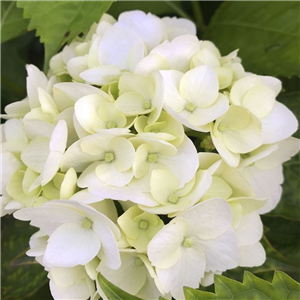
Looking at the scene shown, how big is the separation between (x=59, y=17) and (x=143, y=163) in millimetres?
274

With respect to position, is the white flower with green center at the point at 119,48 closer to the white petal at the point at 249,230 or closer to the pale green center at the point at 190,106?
the pale green center at the point at 190,106

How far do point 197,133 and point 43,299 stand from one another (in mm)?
398

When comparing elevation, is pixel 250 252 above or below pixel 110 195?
below

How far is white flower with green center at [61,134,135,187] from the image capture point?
16.3 inches

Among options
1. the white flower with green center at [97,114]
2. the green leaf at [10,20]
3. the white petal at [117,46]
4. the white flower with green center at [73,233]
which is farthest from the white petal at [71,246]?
the green leaf at [10,20]

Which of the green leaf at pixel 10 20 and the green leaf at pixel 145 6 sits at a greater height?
the green leaf at pixel 10 20

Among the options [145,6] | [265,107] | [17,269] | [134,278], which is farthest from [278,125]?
[17,269]

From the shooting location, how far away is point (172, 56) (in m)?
0.48

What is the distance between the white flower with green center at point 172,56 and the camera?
459 mm

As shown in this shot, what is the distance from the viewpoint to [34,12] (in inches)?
22.4

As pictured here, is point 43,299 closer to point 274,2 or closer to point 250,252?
point 250,252

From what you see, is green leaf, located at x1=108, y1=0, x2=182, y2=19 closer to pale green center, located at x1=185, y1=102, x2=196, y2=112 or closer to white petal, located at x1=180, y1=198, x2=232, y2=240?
pale green center, located at x1=185, y1=102, x2=196, y2=112

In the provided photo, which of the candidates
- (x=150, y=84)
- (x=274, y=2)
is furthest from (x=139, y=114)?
(x=274, y=2)

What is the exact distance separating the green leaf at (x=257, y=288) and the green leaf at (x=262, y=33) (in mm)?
324
